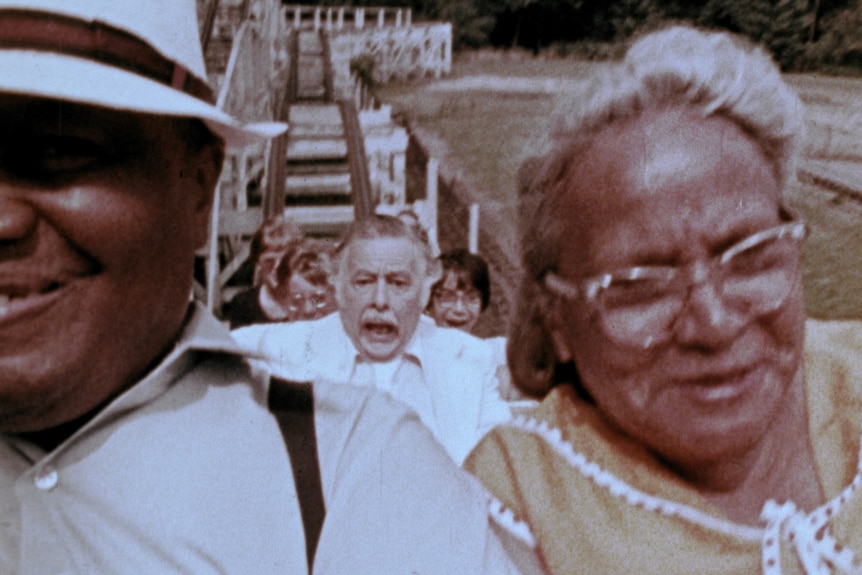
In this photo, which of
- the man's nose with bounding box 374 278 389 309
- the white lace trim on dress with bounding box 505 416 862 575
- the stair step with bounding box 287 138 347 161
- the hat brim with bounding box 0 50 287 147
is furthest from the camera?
the stair step with bounding box 287 138 347 161

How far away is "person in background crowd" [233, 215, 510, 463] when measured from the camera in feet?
3.90

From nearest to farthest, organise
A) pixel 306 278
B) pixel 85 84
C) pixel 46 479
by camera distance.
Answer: pixel 85 84 < pixel 46 479 < pixel 306 278

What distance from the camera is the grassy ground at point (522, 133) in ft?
4.12

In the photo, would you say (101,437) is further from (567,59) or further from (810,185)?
(810,185)

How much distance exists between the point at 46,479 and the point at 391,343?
0.53m

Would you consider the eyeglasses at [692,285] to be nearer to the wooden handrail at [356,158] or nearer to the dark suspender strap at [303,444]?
the dark suspender strap at [303,444]

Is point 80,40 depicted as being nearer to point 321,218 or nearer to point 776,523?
point 321,218

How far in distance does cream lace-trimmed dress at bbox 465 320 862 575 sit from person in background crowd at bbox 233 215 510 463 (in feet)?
0.52

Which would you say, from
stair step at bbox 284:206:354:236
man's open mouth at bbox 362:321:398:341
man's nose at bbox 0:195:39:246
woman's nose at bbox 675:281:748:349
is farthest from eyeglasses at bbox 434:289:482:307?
man's nose at bbox 0:195:39:246

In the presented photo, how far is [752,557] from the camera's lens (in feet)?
3.28

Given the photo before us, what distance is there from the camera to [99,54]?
2.49 ft

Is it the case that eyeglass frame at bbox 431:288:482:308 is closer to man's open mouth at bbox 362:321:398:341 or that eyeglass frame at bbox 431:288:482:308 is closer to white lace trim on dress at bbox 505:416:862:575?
man's open mouth at bbox 362:321:398:341

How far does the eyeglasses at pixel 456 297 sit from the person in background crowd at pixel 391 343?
0.14ft

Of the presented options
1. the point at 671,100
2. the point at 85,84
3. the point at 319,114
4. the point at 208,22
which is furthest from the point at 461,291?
the point at 85,84
